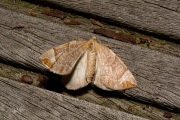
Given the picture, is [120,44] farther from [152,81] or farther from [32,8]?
[32,8]

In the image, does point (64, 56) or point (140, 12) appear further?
point (140, 12)

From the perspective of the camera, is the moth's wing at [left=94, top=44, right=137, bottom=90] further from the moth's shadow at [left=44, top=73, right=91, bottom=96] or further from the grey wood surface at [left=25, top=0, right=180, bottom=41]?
the grey wood surface at [left=25, top=0, right=180, bottom=41]

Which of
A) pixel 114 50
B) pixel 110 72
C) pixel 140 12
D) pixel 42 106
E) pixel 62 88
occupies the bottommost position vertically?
pixel 42 106

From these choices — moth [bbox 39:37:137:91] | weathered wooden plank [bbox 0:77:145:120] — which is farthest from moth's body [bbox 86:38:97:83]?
weathered wooden plank [bbox 0:77:145:120]

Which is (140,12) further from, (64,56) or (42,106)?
(42,106)

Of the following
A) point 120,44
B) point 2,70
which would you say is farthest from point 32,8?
point 120,44

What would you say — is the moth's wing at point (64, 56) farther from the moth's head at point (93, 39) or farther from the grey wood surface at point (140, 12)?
the grey wood surface at point (140, 12)

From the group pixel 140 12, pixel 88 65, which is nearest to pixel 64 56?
pixel 88 65
